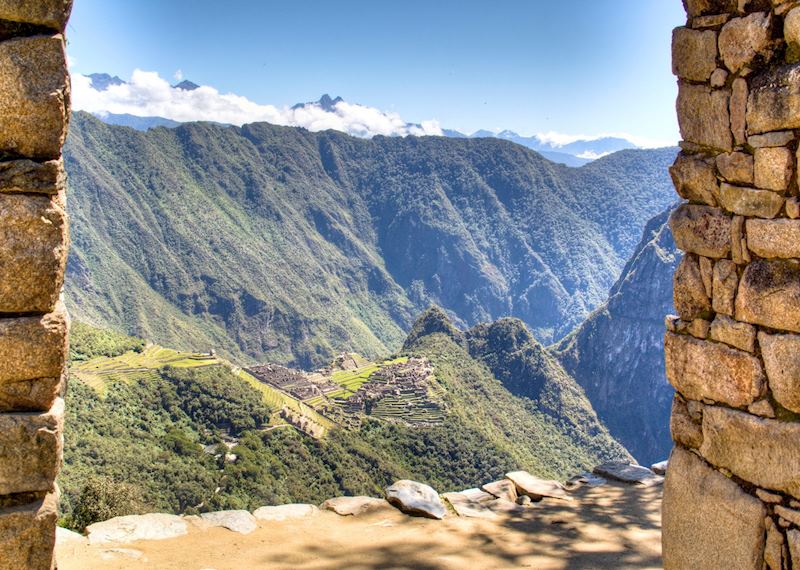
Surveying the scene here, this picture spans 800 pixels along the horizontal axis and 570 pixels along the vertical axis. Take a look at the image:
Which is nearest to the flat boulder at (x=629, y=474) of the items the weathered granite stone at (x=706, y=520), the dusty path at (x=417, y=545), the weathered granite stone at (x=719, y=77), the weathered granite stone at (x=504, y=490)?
the dusty path at (x=417, y=545)

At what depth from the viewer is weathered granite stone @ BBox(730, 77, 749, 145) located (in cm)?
305

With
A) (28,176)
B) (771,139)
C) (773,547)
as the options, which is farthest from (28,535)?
(771,139)

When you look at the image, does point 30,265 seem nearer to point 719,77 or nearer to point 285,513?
point 719,77

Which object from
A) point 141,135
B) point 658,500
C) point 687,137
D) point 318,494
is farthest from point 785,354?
point 141,135

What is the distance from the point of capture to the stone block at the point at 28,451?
2635 millimetres

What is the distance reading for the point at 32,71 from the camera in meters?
2.60

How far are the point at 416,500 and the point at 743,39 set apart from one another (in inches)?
186

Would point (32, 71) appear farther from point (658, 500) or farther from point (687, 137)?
point (658, 500)

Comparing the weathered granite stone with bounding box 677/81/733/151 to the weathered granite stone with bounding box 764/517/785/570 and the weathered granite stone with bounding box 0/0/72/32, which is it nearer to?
the weathered granite stone with bounding box 764/517/785/570

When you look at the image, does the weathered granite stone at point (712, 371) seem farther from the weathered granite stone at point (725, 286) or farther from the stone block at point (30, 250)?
the stone block at point (30, 250)

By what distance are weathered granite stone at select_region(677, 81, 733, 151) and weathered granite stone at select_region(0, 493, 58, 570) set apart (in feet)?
11.7

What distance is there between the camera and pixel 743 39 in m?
3.03

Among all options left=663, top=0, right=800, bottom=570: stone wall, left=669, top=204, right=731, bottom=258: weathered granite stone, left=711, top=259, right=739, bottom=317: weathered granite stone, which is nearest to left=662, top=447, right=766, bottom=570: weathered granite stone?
left=663, top=0, right=800, bottom=570: stone wall

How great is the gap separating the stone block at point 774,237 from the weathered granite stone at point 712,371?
508mm
